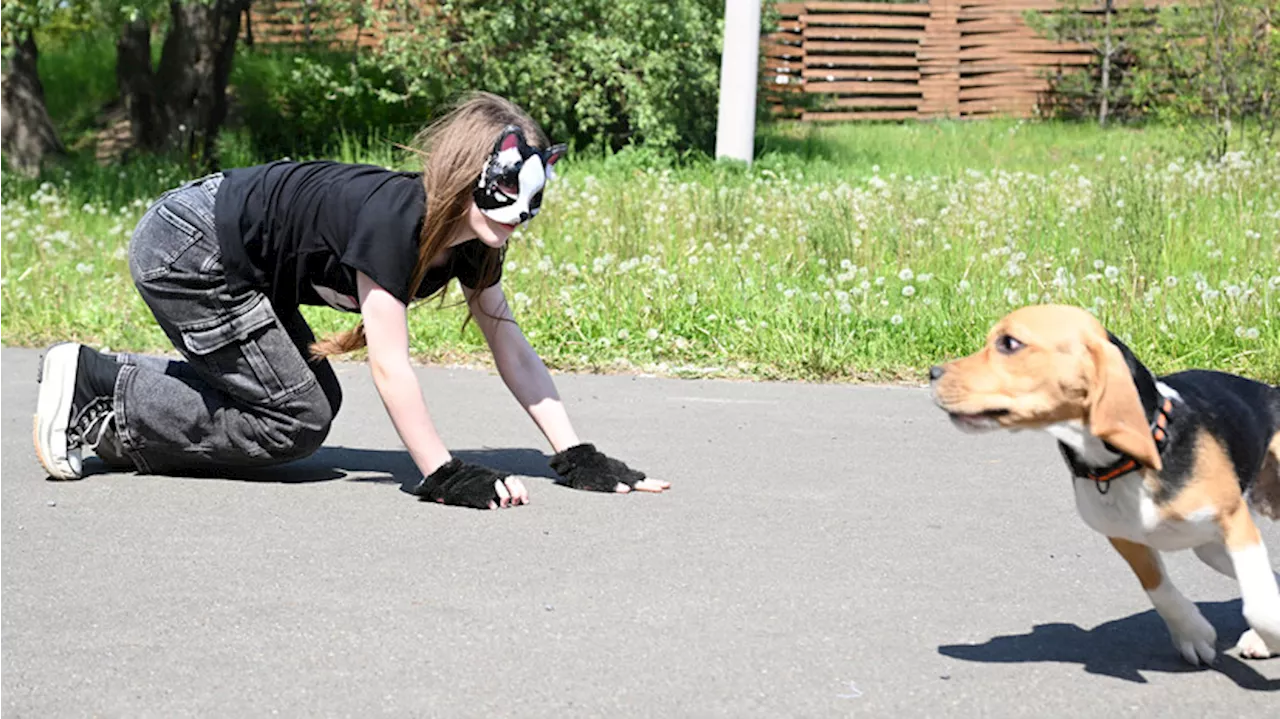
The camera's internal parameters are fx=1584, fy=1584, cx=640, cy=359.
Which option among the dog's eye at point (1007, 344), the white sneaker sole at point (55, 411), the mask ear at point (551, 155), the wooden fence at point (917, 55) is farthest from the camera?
the wooden fence at point (917, 55)

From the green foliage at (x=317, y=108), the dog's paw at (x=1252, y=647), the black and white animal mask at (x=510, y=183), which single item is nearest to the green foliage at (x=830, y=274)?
the black and white animal mask at (x=510, y=183)

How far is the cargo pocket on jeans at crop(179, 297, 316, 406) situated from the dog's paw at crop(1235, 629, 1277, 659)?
3041mm

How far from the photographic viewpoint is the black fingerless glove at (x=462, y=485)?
507 cm

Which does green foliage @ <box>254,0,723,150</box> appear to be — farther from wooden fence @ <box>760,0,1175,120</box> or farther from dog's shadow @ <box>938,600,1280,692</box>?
dog's shadow @ <box>938,600,1280,692</box>

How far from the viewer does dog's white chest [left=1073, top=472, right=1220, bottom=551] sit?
336 cm

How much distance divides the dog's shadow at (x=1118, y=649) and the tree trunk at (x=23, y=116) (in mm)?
15634

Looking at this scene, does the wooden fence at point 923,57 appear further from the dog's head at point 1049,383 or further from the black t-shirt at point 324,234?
the dog's head at point 1049,383

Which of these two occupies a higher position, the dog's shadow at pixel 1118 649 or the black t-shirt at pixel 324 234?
the black t-shirt at pixel 324 234

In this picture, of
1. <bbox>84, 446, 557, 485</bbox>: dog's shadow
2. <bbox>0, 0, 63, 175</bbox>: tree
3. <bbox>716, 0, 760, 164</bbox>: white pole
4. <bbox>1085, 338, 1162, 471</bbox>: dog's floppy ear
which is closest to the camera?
<bbox>1085, 338, 1162, 471</bbox>: dog's floppy ear

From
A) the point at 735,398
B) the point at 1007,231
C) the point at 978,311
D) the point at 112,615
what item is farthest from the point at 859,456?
Result: the point at 1007,231

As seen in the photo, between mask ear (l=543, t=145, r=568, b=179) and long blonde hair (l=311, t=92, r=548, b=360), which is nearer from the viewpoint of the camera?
long blonde hair (l=311, t=92, r=548, b=360)

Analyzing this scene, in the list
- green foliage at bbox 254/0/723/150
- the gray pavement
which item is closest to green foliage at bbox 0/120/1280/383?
the gray pavement

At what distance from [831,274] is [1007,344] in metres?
5.28

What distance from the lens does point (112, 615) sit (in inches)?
158
